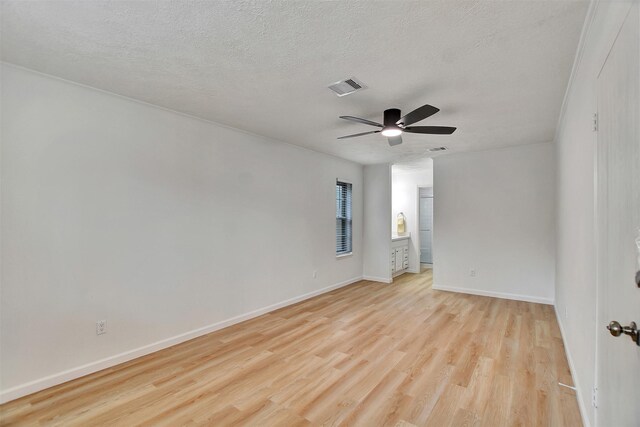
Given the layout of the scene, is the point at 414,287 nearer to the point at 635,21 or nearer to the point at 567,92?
the point at 567,92

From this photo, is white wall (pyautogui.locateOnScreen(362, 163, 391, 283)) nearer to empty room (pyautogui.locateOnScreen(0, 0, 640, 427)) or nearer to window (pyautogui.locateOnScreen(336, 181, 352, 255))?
window (pyautogui.locateOnScreen(336, 181, 352, 255))

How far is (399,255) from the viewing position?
22.5 ft

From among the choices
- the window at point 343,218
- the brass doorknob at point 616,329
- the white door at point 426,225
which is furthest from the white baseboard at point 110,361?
the white door at point 426,225

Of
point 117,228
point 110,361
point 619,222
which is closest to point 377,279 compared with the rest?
point 110,361

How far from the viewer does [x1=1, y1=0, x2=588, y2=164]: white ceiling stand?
1.68m

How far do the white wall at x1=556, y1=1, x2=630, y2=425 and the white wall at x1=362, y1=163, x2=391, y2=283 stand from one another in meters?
3.66

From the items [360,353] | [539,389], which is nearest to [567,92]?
[539,389]

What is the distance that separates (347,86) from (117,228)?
2.49 meters

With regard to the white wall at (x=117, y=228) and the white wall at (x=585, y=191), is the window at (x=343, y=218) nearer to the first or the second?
the white wall at (x=117, y=228)

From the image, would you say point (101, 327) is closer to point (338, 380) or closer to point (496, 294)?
point (338, 380)

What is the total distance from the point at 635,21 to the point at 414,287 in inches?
209

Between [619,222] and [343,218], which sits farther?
[343,218]

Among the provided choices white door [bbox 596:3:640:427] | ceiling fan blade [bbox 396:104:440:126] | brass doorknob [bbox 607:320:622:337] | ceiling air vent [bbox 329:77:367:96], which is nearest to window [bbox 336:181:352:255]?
ceiling fan blade [bbox 396:104:440:126]

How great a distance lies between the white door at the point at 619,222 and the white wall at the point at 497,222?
12.4 feet
